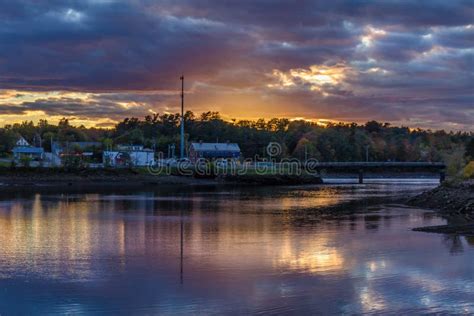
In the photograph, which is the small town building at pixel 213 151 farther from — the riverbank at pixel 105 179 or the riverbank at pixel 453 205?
the riverbank at pixel 453 205

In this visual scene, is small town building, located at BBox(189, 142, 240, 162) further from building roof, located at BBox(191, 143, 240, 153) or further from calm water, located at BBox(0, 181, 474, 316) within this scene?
calm water, located at BBox(0, 181, 474, 316)

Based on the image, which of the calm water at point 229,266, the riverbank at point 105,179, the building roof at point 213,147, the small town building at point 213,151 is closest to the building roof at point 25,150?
the riverbank at point 105,179

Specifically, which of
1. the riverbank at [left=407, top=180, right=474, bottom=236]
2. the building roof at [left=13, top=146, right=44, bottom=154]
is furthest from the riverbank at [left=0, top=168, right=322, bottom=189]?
the riverbank at [left=407, top=180, right=474, bottom=236]

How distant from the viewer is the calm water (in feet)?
61.9

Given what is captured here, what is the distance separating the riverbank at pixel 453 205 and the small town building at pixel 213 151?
9683 cm

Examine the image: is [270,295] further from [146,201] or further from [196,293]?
[146,201]

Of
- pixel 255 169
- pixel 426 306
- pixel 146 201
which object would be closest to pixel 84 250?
pixel 426 306

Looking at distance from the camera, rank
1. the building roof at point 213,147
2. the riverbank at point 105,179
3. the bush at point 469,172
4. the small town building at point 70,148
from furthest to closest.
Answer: the building roof at point 213,147 < the small town building at point 70,148 < the riverbank at point 105,179 < the bush at point 469,172

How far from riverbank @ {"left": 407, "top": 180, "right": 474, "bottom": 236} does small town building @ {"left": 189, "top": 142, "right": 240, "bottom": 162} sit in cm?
9683

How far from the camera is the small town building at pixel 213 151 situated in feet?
515

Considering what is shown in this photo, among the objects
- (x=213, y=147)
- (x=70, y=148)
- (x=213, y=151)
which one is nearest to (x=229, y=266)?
(x=70, y=148)

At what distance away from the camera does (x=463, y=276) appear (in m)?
22.9

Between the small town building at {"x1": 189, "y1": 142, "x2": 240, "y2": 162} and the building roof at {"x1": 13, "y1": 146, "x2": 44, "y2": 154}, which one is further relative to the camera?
the small town building at {"x1": 189, "y1": 142, "x2": 240, "y2": 162}

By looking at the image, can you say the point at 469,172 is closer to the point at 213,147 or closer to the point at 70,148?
the point at 70,148
